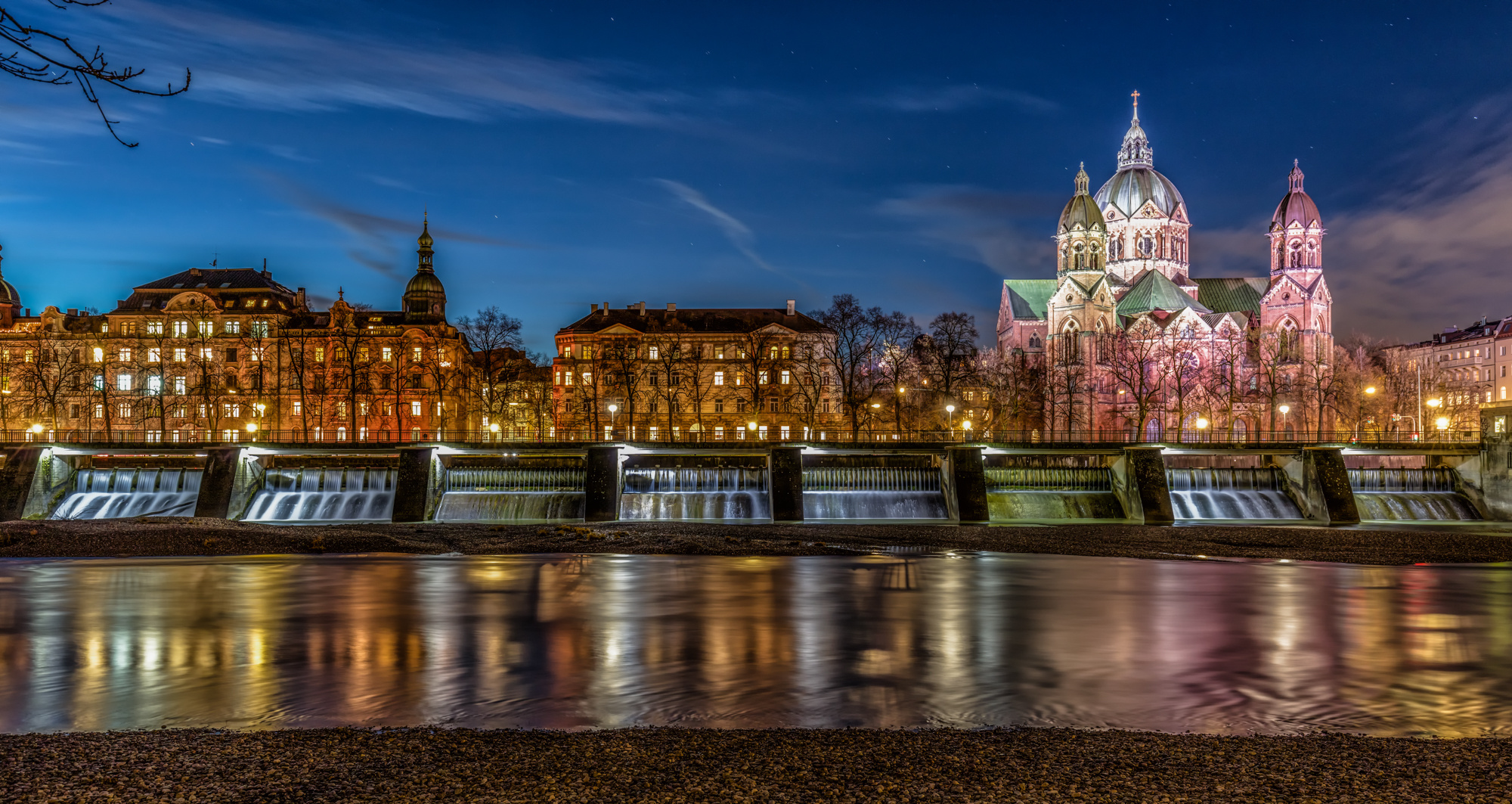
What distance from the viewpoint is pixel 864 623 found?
65.9ft

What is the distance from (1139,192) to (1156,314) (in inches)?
864

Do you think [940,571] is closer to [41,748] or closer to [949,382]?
[41,748]

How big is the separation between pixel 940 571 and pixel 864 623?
9.52 meters

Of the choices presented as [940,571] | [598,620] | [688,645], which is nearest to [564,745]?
[688,645]

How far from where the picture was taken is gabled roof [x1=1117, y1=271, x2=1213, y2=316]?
4377 inches

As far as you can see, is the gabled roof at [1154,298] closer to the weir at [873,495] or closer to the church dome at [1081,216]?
the church dome at [1081,216]

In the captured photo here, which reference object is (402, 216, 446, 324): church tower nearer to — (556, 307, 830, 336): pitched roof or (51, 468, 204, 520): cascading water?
(556, 307, 830, 336): pitched roof

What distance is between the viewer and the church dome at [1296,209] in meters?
118

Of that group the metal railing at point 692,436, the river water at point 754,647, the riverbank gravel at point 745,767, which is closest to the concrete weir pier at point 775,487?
the metal railing at point 692,436

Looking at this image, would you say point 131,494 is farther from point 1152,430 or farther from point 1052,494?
point 1152,430

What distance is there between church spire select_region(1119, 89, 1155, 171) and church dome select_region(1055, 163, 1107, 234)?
947cm

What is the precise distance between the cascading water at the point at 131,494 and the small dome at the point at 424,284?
53307 mm

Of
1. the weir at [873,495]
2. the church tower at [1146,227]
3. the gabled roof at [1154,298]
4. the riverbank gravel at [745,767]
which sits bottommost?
the riverbank gravel at [745,767]

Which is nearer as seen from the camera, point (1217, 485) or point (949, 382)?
point (1217, 485)
